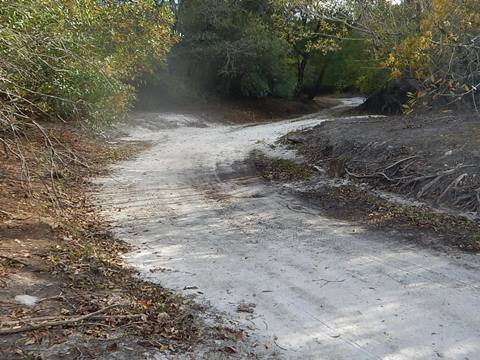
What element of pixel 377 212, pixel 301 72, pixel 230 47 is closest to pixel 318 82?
pixel 301 72

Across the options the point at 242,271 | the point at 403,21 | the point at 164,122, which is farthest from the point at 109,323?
the point at 164,122

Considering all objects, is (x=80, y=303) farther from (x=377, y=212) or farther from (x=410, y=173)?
(x=410, y=173)

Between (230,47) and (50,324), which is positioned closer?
(50,324)

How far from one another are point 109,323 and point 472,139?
851 cm

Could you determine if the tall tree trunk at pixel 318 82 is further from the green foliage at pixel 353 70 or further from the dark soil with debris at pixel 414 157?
the dark soil with debris at pixel 414 157

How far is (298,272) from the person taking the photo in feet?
19.2

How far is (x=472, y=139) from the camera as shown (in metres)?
10.1

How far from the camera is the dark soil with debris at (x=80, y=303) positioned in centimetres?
396

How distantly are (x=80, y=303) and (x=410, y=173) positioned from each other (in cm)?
675

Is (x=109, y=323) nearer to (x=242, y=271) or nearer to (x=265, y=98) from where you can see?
(x=242, y=271)

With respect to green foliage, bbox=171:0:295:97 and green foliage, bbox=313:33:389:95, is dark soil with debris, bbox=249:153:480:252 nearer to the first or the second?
green foliage, bbox=313:33:389:95

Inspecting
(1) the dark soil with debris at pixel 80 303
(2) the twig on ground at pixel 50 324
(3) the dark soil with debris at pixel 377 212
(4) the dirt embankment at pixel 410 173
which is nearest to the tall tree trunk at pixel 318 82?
(4) the dirt embankment at pixel 410 173

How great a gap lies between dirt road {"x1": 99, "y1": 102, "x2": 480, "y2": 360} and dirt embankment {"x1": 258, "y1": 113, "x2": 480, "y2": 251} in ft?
2.32

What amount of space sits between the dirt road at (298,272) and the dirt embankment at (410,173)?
71cm
